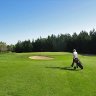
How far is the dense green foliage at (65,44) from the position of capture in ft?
310

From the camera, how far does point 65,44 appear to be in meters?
104

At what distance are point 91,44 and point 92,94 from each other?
80608mm

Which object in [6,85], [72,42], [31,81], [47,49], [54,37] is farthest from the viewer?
[54,37]

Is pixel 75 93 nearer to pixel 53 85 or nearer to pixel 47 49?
pixel 53 85

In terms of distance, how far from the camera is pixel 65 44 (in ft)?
342

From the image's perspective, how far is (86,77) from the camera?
A: 1895cm

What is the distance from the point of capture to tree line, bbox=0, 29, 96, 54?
94394 millimetres

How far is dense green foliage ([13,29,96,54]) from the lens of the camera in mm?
94369

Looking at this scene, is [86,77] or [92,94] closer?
[92,94]

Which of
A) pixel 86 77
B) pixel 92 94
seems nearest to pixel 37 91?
pixel 92 94

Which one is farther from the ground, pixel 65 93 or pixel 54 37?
pixel 54 37

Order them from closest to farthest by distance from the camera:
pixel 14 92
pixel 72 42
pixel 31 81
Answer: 1. pixel 14 92
2. pixel 31 81
3. pixel 72 42

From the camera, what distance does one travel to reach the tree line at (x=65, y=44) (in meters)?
94.4

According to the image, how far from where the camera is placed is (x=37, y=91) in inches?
555
